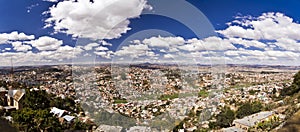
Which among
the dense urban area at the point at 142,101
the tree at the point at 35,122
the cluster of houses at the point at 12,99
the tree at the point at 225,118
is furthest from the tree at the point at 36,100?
the tree at the point at 225,118

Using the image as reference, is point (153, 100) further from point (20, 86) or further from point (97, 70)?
point (20, 86)

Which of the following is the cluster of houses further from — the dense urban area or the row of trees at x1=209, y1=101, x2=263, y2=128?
the row of trees at x1=209, y1=101, x2=263, y2=128

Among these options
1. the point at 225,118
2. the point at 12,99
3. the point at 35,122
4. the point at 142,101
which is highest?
the point at 142,101

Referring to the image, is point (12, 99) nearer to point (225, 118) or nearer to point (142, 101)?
point (142, 101)

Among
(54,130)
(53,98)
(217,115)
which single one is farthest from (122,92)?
(53,98)

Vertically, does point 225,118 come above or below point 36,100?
below

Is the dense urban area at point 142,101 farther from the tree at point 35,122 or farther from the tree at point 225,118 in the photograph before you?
the tree at point 225,118

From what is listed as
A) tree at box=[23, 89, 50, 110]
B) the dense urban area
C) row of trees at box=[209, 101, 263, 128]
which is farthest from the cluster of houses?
row of trees at box=[209, 101, 263, 128]

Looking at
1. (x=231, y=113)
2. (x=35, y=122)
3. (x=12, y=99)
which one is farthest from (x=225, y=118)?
(x=12, y=99)

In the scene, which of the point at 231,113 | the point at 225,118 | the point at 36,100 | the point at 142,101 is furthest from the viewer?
the point at 36,100

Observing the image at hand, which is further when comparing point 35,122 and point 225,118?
point 225,118
